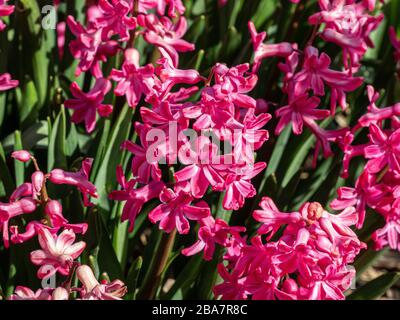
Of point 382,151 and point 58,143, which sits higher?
point 382,151

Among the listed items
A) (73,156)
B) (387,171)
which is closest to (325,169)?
(387,171)

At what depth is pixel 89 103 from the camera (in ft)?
5.98

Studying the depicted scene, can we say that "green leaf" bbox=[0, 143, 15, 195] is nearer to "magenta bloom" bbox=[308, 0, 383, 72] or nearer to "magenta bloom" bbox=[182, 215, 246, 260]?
"magenta bloom" bbox=[182, 215, 246, 260]

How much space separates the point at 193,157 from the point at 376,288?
773mm

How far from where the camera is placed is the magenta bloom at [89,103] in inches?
70.4

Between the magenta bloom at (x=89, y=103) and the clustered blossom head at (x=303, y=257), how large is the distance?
548 millimetres

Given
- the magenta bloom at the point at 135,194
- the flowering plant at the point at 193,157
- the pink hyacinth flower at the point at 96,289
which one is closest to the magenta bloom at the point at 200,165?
the flowering plant at the point at 193,157

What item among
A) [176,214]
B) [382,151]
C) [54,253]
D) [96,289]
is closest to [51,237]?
[54,253]

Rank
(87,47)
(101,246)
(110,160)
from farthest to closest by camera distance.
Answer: (110,160) → (87,47) → (101,246)

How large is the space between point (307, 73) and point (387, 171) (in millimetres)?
312

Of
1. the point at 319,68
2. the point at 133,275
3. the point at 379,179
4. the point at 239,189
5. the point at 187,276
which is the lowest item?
the point at 187,276

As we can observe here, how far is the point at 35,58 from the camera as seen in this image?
224cm

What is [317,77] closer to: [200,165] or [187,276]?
[200,165]

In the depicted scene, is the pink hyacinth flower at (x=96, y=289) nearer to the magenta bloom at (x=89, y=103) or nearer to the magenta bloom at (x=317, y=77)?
the magenta bloom at (x=89, y=103)
